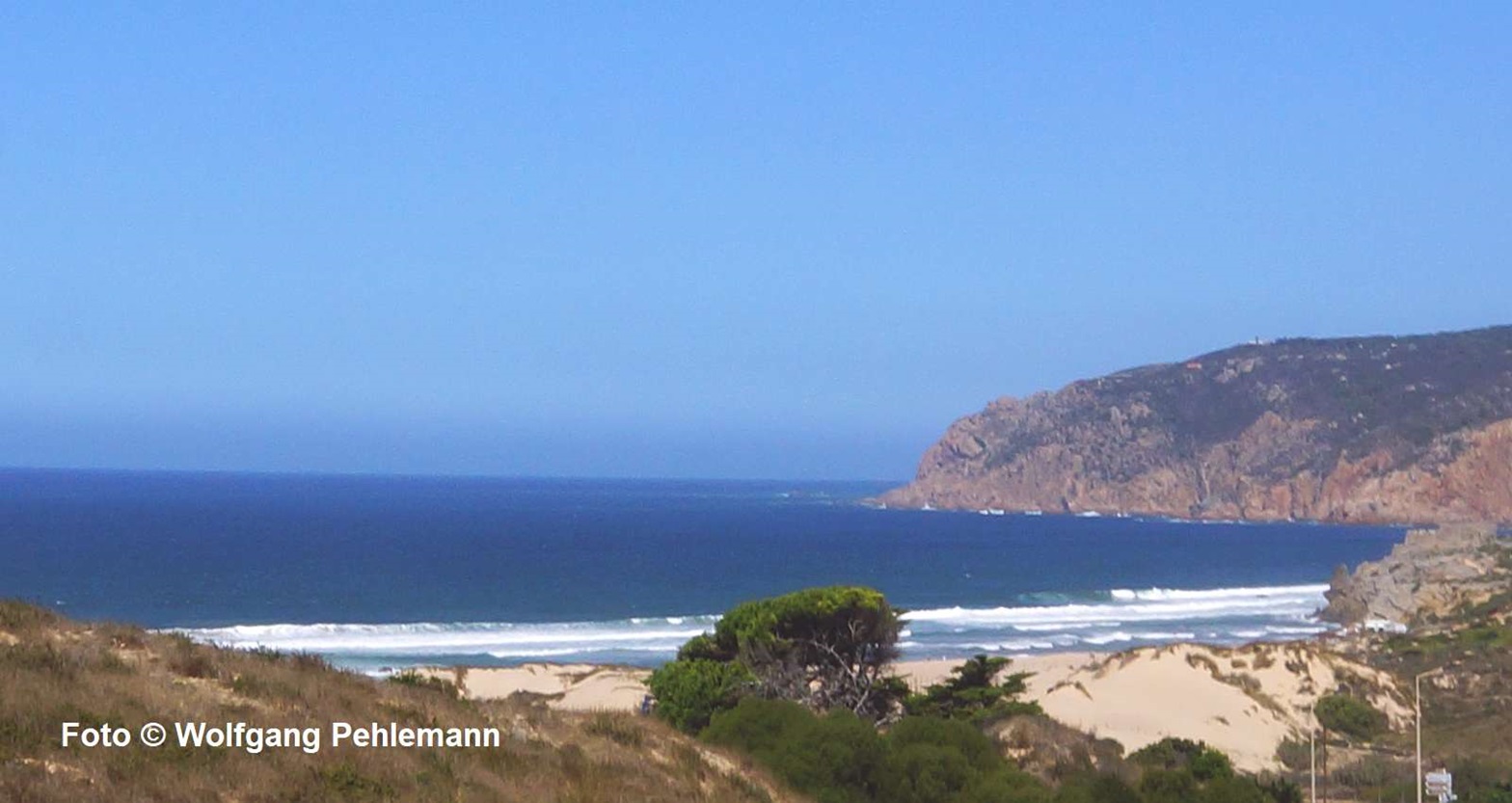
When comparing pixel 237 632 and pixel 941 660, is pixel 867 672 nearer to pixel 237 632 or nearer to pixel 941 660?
pixel 941 660

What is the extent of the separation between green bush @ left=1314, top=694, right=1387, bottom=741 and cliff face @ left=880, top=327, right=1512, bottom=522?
125 m

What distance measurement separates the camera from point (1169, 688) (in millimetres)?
34969

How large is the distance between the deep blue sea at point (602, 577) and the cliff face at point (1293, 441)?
13.2m

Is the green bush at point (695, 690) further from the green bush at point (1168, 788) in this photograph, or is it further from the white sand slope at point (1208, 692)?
the white sand slope at point (1208, 692)

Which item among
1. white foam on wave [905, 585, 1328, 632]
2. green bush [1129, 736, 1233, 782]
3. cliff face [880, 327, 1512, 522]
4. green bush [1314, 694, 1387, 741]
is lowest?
white foam on wave [905, 585, 1328, 632]

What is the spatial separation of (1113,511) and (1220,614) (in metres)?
118

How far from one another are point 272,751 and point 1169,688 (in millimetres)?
28215

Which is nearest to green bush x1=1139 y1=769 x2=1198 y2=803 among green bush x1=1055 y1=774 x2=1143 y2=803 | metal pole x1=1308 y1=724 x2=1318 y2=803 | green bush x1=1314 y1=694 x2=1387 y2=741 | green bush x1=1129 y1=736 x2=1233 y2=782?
green bush x1=1055 y1=774 x2=1143 y2=803

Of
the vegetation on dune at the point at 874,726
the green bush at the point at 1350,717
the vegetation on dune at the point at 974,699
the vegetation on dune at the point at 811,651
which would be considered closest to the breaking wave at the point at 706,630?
the green bush at the point at 1350,717

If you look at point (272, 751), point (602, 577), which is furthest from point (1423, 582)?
point (272, 751)

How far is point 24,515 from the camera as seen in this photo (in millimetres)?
124188

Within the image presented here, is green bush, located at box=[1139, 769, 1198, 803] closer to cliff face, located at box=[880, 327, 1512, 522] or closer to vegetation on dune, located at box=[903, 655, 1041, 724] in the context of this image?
vegetation on dune, located at box=[903, 655, 1041, 724]

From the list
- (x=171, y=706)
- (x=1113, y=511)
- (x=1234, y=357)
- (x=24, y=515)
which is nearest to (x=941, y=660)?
(x=171, y=706)

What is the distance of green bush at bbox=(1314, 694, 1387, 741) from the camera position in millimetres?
31234
